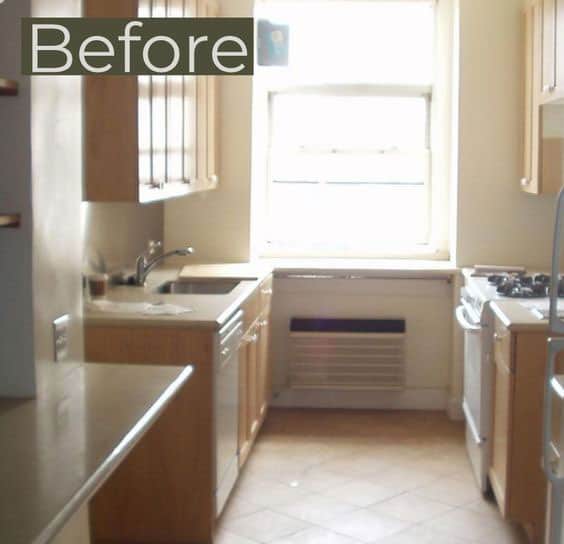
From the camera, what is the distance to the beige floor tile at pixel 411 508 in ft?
14.5

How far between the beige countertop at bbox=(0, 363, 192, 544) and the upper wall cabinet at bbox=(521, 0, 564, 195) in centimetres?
267

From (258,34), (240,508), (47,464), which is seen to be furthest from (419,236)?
(47,464)

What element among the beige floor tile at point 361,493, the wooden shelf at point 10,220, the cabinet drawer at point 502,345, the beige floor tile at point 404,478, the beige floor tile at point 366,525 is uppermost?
the wooden shelf at point 10,220

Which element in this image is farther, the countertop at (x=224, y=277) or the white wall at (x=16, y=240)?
the countertop at (x=224, y=277)

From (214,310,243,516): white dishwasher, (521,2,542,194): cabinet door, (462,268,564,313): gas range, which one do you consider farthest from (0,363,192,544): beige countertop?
(521,2,542,194): cabinet door

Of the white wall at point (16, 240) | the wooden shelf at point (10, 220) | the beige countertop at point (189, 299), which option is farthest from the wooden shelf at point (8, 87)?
the beige countertop at point (189, 299)

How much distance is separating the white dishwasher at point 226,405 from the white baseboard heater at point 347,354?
Result: 154 centimetres

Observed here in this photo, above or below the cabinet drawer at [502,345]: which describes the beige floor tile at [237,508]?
below

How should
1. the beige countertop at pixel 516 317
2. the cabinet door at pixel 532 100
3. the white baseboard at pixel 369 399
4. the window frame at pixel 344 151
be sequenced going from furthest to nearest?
the window frame at pixel 344 151
the white baseboard at pixel 369 399
the cabinet door at pixel 532 100
the beige countertop at pixel 516 317

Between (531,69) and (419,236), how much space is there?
1.30 meters

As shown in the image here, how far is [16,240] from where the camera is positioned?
2615mm

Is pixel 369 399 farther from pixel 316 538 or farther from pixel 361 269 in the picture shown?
pixel 316 538

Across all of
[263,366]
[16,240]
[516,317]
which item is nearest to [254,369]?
[263,366]

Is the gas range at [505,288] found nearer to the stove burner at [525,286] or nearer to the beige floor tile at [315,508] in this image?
the stove burner at [525,286]
